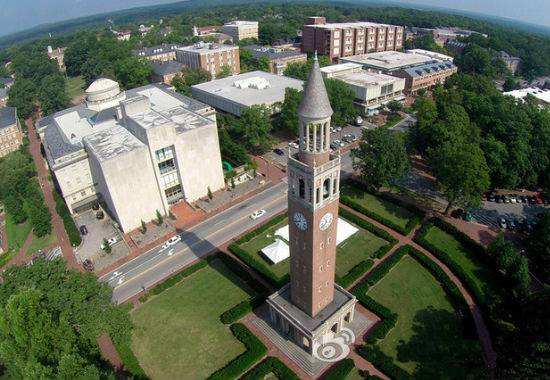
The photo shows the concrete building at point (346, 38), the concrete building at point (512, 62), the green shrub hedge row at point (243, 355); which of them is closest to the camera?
the green shrub hedge row at point (243, 355)

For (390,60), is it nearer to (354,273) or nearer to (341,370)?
(354,273)

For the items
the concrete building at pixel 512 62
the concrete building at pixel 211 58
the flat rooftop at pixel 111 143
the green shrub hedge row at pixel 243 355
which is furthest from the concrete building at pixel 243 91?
the concrete building at pixel 512 62

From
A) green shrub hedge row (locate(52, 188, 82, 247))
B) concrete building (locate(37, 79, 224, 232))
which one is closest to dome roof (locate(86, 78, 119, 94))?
concrete building (locate(37, 79, 224, 232))

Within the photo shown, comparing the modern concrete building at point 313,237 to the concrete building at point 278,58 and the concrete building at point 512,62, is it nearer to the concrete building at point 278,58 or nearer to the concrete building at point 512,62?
the concrete building at point 278,58

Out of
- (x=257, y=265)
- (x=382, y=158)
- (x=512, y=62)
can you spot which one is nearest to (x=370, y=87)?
(x=382, y=158)

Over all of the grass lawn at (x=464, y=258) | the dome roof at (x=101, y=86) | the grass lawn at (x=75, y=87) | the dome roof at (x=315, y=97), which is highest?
the dome roof at (x=315, y=97)

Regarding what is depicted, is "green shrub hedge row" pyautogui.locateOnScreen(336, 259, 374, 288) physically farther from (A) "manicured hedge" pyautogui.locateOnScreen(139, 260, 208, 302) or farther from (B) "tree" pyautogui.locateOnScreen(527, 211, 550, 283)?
(B) "tree" pyautogui.locateOnScreen(527, 211, 550, 283)
